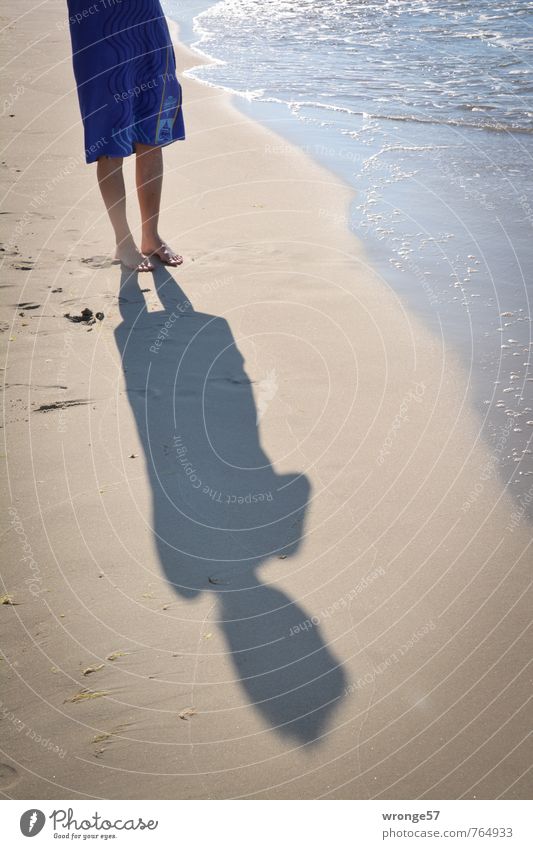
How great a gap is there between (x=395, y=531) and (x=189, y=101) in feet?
19.0

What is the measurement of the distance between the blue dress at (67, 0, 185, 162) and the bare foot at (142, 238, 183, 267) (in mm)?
477

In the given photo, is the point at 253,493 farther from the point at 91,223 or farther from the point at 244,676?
the point at 91,223

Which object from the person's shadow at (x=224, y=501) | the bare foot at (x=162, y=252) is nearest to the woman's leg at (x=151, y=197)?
the bare foot at (x=162, y=252)

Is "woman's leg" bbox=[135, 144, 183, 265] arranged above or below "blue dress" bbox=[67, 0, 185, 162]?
below

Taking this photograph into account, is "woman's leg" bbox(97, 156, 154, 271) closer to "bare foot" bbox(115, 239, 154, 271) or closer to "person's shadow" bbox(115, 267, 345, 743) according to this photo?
"bare foot" bbox(115, 239, 154, 271)

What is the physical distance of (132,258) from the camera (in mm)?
4363

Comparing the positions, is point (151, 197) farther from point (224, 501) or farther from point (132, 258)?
point (224, 501)

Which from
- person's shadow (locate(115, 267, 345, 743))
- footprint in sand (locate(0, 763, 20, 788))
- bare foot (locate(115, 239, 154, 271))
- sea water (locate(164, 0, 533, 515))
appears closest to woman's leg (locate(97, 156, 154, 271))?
bare foot (locate(115, 239, 154, 271))

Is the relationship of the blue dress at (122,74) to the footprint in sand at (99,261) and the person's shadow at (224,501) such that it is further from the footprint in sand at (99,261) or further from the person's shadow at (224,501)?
the person's shadow at (224,501)

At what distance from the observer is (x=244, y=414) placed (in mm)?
3252

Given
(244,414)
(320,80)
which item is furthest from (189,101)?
(244,414)

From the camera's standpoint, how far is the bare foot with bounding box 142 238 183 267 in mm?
4379

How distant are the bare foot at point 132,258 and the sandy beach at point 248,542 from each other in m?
0.07

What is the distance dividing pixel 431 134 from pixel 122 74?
3394 millimetres
